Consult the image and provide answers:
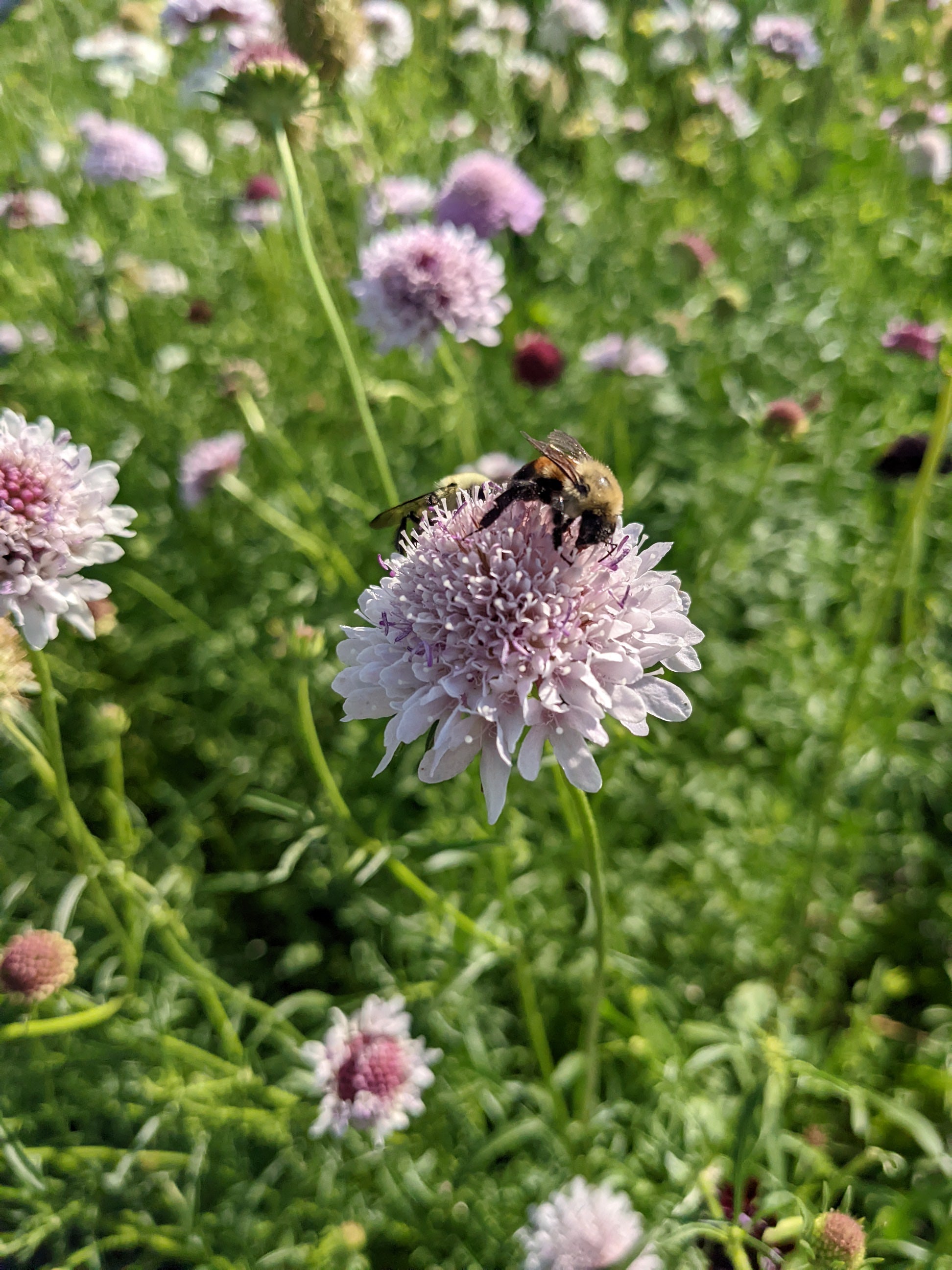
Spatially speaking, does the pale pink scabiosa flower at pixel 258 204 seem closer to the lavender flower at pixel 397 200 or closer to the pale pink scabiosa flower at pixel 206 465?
the lavender flower at pixel 397 200

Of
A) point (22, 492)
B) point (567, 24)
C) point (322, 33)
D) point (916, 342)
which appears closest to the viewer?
point (22, 492)

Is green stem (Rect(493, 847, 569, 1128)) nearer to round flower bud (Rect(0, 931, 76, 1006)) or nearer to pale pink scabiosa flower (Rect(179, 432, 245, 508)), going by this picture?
round flower bud (Rect(0, 931, 76, 1006))

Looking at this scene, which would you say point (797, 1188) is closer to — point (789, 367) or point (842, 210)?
point (789, 367)

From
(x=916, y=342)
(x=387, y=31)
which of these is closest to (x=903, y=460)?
(x=916, y=342)

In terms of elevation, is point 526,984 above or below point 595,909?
below

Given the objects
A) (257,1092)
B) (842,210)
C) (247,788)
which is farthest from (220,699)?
(842,210)

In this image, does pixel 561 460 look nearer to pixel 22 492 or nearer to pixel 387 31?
pixel 22 492
